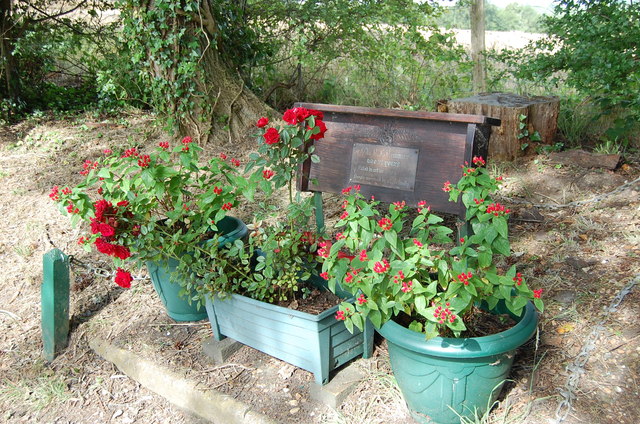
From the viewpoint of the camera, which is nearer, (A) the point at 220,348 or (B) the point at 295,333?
(B) the point at 295,333

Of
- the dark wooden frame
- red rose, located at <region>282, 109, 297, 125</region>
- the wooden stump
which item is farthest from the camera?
the wooden stump

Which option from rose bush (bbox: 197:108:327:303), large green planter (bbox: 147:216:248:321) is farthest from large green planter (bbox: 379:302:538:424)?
large green planter (bbox: 147:216:248:321)

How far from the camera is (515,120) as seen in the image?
4641 mm

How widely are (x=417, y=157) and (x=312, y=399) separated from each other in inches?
52.6

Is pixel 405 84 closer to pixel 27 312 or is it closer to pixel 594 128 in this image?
pixel 594 128

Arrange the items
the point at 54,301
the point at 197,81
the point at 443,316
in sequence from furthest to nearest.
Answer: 1. the point at 197,81
2. the point at 54,301
3. the point at 443,316

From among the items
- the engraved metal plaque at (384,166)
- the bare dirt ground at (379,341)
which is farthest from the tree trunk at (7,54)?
the engraved metal plaque at (384,166)

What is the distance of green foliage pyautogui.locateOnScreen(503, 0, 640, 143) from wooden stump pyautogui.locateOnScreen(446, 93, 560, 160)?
1.08 feet

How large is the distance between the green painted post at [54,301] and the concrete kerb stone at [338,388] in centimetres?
158

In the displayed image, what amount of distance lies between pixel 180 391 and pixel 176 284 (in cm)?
57

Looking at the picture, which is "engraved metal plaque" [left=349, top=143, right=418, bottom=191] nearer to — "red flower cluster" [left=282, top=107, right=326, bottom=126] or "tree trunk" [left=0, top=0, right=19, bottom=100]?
"red flower cluster" [left=282, top=107, right=326, bottom=126]

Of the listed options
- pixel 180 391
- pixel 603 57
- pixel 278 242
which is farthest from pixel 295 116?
pixel 603 57

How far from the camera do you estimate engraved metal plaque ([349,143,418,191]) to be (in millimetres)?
2977

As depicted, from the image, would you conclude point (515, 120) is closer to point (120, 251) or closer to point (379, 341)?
point (379, 341)
